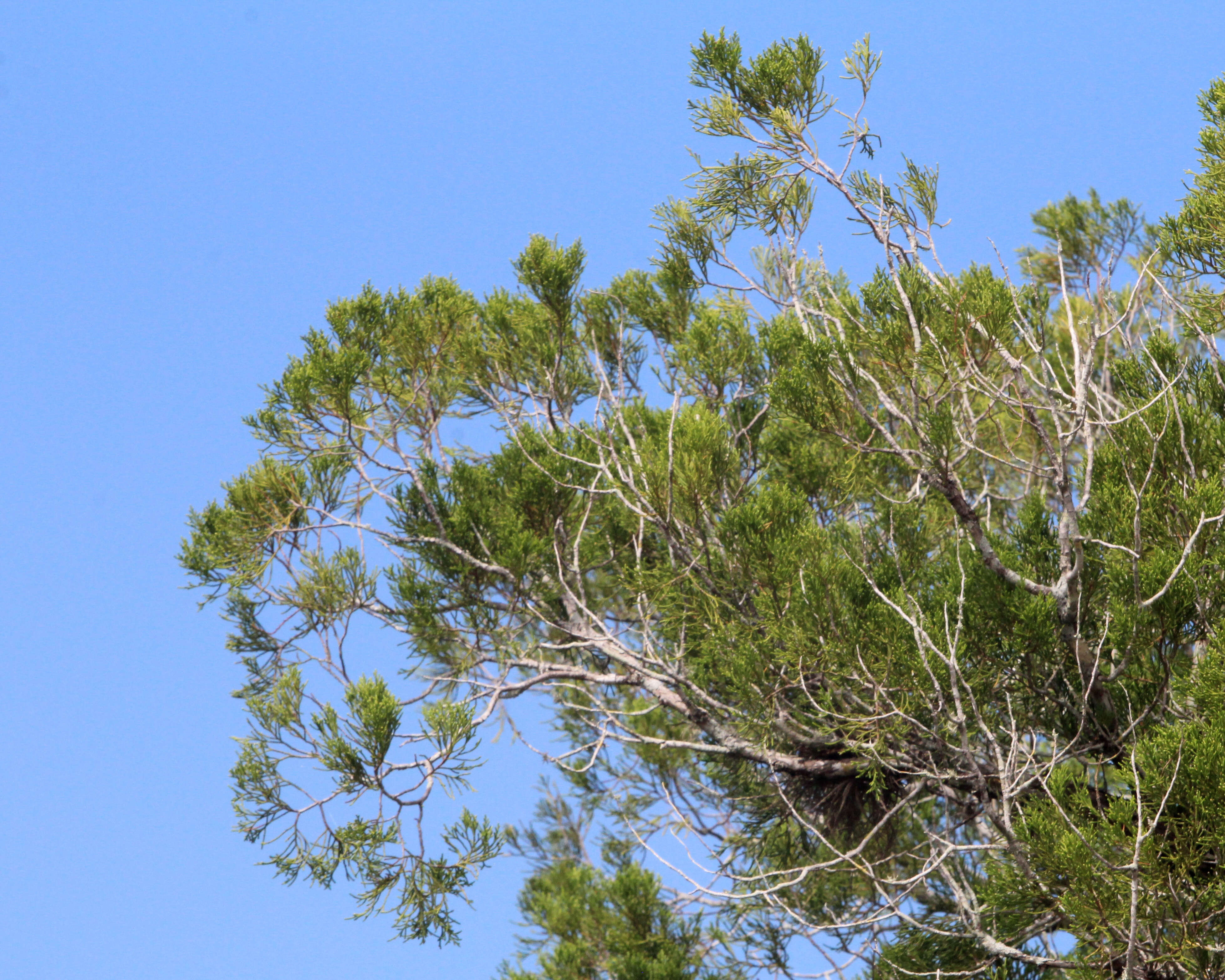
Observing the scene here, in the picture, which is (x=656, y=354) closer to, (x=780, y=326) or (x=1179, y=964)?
(x=780, y=326)

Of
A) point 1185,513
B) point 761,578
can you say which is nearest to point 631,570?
point 761,578

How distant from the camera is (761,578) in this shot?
493 cm

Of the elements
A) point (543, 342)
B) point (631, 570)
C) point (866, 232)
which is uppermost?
point (543, 342)

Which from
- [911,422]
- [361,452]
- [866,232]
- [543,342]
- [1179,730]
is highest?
[543,342]

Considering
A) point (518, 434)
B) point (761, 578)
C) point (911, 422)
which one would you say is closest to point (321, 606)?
point (518, 434)

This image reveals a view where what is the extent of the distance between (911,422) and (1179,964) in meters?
1.96

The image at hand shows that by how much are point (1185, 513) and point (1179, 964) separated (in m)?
1.54

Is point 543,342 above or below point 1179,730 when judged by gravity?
above

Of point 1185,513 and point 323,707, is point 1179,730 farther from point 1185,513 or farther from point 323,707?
point 323,707

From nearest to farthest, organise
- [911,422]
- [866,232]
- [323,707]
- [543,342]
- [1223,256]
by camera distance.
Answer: [911,422] → [866,232] → [1223,256] → [323,707] → [543,342]

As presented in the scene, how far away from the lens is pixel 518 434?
6.11 m

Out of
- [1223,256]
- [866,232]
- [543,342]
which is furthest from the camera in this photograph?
[543,342]

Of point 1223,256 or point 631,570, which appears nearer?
point 1223,256

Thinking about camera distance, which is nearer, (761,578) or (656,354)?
(761,578)
